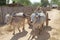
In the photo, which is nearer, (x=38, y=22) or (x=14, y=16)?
(x=38, y=22)

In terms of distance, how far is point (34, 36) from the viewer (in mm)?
10719

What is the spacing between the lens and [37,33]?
37.1 feet

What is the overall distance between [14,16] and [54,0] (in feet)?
213

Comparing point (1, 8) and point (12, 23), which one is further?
point (1, 8)

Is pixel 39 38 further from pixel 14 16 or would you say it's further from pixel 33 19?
pixel 14 16

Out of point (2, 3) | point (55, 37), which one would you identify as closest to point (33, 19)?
point (55, 37)

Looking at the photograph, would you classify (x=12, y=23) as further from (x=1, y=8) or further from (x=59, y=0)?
(x=59, y=0)

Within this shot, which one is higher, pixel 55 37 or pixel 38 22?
pixel 38 22

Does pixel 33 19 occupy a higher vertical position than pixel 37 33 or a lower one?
higher

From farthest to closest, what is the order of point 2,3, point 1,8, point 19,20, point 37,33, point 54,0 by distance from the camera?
point 54,0 < point 2,3 < point 1,8 < point 19,20 < point 37,33

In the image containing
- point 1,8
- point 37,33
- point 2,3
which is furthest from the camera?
point 2,3

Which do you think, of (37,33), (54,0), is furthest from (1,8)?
(54,0)

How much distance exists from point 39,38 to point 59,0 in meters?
67.1

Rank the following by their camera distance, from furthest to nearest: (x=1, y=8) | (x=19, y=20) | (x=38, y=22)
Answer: (x=1, y=8), (x=19, y=20), (x=38, y=22)
